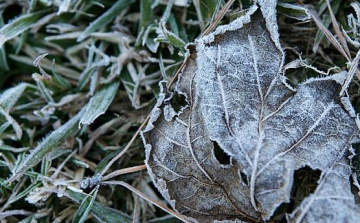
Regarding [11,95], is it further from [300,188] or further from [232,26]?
[300,188]

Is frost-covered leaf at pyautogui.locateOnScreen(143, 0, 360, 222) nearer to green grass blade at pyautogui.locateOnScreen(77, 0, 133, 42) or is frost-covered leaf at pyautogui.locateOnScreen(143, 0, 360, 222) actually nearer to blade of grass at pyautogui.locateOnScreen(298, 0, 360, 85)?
blade of grass at pyautogui.locateOnScreen(298, 0, 360, 85)

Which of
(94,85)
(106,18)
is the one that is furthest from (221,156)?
(106,18)

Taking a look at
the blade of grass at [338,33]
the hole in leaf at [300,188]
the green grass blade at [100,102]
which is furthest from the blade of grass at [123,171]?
the blade of grass at [338,33]

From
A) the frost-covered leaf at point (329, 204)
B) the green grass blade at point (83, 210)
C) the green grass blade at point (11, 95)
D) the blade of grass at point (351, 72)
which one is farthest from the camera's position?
the green grass blade at point (11, 95)

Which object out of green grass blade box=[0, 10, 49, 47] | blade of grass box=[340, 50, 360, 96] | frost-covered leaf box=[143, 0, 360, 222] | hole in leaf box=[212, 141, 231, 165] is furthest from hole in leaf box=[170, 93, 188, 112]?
green grass blade box=[0, 10, 49, 47]

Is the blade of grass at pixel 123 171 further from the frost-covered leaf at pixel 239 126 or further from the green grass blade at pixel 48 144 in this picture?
the green grass blade at pixel 48 144

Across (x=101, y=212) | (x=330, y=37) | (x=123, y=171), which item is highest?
(x=330, y=37)
